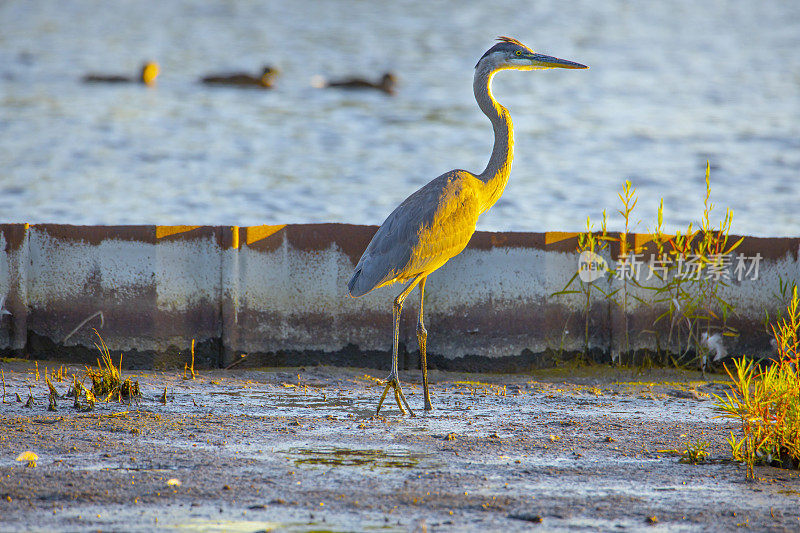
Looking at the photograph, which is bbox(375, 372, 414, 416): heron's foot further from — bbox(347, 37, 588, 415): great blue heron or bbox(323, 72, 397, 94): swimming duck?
bbox(323, 72, 397, 94): swimming duck

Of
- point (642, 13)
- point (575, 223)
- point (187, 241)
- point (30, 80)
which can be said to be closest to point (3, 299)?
point (187, 241)

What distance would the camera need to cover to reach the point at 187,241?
6828mm

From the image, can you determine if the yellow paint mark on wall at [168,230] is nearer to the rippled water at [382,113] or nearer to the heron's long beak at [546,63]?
the heron's long beak at [546,63]

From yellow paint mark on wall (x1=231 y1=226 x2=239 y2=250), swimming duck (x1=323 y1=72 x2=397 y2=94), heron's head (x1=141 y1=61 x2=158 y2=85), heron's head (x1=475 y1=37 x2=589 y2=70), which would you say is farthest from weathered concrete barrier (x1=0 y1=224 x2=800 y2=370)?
heron's head (x1=141 y1=61 x2=158 y2=85)

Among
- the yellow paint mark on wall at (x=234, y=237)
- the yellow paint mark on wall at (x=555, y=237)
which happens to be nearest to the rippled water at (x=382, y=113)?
the yellow paint mark on wall at (x=555, y=237)

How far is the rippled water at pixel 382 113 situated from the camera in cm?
1661

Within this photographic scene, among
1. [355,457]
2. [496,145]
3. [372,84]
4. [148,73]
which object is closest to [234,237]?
[496,145]

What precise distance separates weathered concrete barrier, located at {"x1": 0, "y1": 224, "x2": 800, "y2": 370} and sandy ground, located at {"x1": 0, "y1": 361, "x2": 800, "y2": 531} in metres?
0.34

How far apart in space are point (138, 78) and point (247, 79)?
355 cm

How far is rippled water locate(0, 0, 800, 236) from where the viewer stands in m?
16.6

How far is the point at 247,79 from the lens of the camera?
28.8m

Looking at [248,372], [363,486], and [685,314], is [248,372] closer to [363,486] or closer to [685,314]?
[363,486]

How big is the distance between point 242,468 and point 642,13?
143ft

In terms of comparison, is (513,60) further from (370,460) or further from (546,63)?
(370,460)
